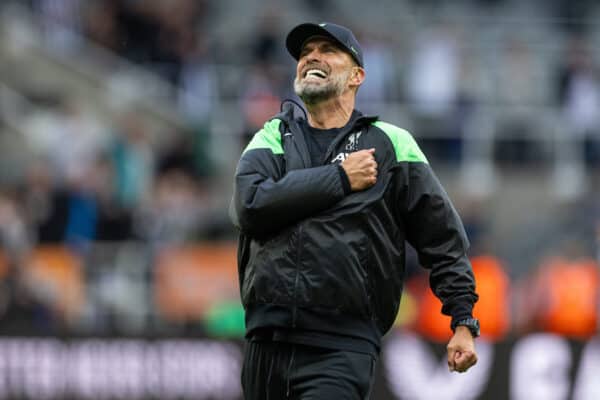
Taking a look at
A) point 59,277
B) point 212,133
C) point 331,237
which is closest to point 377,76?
point 212,133

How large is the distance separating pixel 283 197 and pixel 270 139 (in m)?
0.39

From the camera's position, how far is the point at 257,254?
6680 mm

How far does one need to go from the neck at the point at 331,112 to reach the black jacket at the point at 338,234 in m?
0.05

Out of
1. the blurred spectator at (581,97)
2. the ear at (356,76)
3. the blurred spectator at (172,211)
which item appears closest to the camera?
the ear at (356,76)

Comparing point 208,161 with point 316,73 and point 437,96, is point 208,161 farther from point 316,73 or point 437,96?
point 316,73

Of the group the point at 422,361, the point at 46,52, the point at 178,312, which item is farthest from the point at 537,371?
the point at 46,52

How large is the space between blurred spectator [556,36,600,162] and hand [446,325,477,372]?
12.2 meters

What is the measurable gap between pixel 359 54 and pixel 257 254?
974mm

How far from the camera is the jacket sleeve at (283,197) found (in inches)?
259

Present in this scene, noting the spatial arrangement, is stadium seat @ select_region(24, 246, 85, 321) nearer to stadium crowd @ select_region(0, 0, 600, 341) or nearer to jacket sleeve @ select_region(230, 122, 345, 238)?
stadium crowd @ select_region(0, 0, 600, 341)

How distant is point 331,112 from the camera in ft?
22.6

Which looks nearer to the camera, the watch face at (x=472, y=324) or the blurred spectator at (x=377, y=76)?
the watch face at (x=472, y=324)

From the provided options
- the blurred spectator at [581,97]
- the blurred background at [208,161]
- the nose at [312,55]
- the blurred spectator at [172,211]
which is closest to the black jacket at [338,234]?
the nose at [312,55]

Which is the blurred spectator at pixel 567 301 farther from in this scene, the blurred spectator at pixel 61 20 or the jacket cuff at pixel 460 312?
the jacket cuff at pixel 460 312
